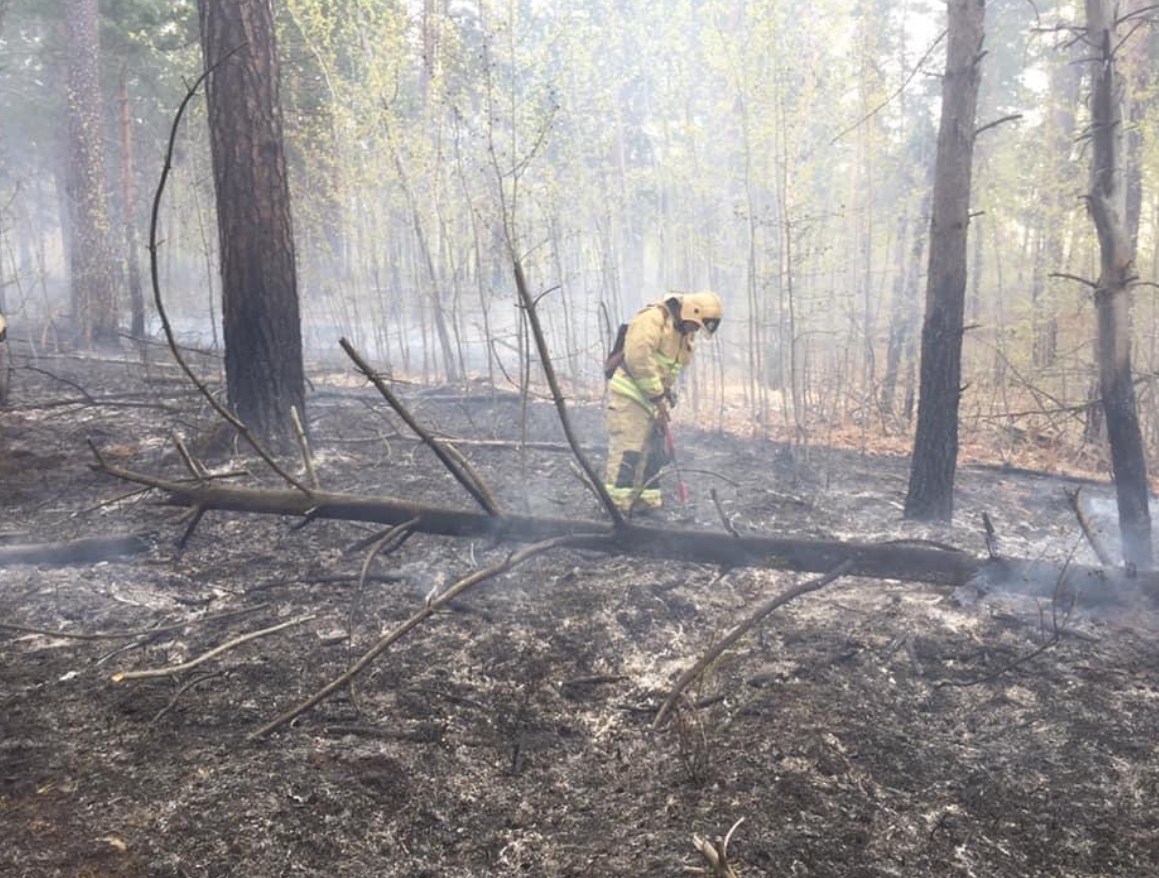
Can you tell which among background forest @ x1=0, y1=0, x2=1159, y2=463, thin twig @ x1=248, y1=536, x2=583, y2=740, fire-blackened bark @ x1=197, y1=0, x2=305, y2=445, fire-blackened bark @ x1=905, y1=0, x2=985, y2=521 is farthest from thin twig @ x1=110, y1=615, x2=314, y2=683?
fire-blackened bark @ x1=905, y1=0, x2=985, y2=521

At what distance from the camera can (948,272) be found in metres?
5.83

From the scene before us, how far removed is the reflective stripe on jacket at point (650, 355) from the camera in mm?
6348

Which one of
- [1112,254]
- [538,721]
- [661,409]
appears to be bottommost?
[538,721]

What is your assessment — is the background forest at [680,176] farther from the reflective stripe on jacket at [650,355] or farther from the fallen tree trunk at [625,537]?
the fallen tree trunk at [625,537]

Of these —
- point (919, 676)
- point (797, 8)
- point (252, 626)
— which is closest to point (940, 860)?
point (919, 676)

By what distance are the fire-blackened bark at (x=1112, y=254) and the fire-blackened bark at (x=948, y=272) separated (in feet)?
2.72

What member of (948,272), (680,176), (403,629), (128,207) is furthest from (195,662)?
(128,207)

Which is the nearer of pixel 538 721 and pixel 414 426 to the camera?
pixel 414 426

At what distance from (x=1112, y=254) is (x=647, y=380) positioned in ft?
10.8

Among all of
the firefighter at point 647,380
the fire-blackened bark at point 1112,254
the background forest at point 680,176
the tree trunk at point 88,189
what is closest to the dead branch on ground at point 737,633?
the background forest at point 680,176

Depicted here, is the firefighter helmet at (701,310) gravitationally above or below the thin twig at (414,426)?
above

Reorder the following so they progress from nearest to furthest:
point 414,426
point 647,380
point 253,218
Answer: point 414,426 < point 253,218 < point 647,380

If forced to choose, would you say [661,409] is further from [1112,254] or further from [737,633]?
[737,633]

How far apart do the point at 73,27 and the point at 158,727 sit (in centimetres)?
1517
